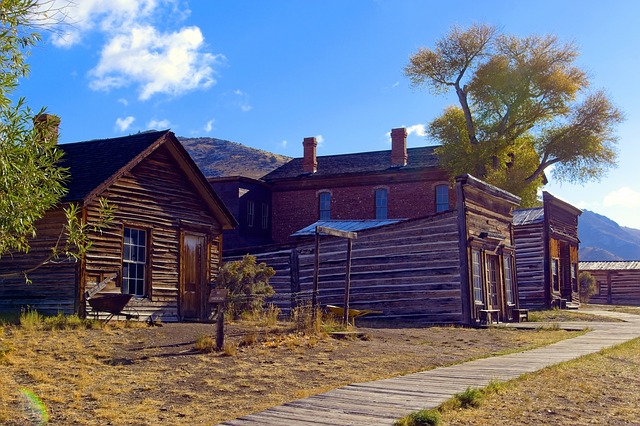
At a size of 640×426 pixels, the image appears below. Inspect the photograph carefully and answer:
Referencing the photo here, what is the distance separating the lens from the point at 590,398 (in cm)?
874

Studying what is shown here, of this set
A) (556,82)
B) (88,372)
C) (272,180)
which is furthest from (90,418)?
(556,82)

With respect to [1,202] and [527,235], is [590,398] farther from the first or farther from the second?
[527,235]

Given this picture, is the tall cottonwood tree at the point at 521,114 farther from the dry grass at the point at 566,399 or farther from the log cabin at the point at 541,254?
the dry grass at the point at 566,399

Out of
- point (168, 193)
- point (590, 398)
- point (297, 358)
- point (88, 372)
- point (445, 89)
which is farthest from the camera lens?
point (445, 89)

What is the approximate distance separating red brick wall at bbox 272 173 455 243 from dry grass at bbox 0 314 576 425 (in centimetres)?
2388

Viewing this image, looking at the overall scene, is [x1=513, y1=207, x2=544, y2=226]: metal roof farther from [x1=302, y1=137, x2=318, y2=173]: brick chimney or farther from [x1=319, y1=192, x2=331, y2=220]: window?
[x1=302, y1=137, x2=318, y2=173]: brick chimney

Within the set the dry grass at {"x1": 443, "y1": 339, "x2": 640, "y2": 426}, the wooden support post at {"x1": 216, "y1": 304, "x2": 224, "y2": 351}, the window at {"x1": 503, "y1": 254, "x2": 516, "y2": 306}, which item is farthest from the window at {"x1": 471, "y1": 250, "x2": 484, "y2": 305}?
the wooden support post at {"x1": 216, "y1": 304, "x2": 224, "y2": 351}

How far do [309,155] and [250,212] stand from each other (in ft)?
17.3

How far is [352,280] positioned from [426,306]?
275 cm

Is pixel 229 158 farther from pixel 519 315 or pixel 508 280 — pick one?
pixel 519 315

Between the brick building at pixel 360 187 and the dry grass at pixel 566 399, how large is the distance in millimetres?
29671

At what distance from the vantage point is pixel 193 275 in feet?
70.5

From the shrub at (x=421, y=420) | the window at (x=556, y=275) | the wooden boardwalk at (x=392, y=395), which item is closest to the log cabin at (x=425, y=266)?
the wooden boardwalk at (x=392, y=395)

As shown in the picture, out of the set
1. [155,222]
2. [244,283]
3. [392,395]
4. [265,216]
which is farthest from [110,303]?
[265,216]
